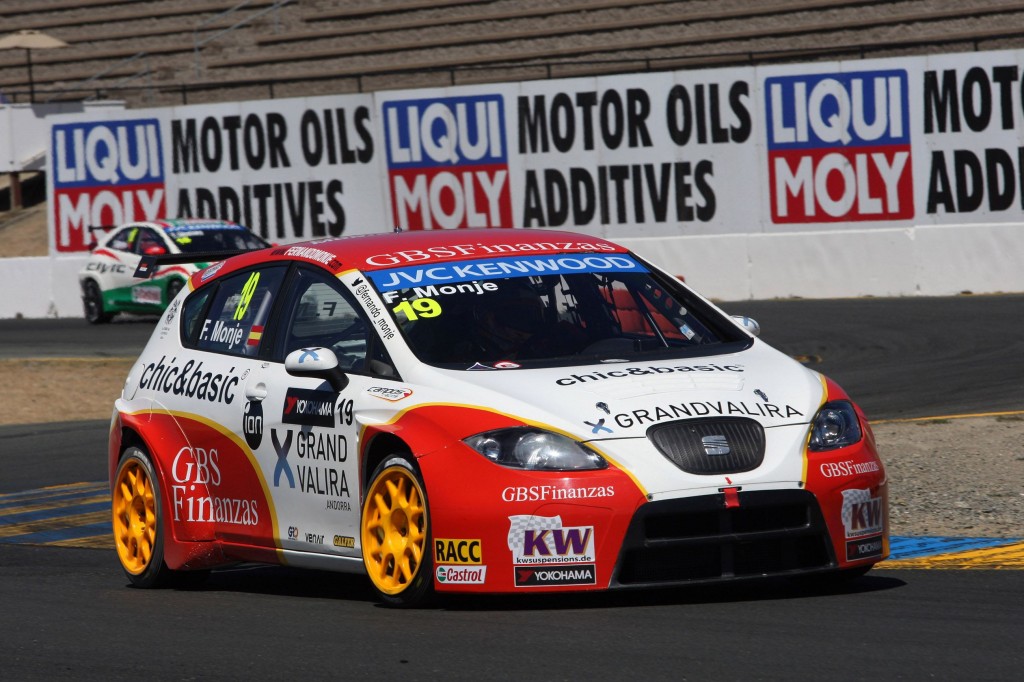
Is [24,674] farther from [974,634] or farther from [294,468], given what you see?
[974,634]

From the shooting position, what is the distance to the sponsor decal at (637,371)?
650 cm

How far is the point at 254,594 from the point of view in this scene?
7.54 metres

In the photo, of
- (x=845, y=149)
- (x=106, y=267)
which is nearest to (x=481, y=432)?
(x=845, y=149)

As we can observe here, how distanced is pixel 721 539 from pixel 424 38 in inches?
1105

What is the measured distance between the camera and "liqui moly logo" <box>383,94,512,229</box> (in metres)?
24.9

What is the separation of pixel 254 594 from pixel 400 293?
1452 mm

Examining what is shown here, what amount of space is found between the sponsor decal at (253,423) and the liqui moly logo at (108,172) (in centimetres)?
2029

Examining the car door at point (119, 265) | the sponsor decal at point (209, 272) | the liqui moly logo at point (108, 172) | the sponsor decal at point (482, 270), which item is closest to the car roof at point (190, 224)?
the car door at point (119, 265)

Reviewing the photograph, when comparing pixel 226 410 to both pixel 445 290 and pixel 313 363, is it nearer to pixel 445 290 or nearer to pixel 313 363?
pixel 313 363

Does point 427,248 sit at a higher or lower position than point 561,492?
higher

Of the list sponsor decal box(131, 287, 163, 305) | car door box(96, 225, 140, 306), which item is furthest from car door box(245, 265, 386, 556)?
car door box(96, 225, 140, 306)

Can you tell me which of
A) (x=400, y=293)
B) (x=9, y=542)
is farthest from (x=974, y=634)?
(x=9, y=542)

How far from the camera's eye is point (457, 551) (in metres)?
6.30

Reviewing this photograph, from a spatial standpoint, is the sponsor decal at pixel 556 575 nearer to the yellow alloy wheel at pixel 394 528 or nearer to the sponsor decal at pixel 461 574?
the sponsor decal at pixel 461 574
